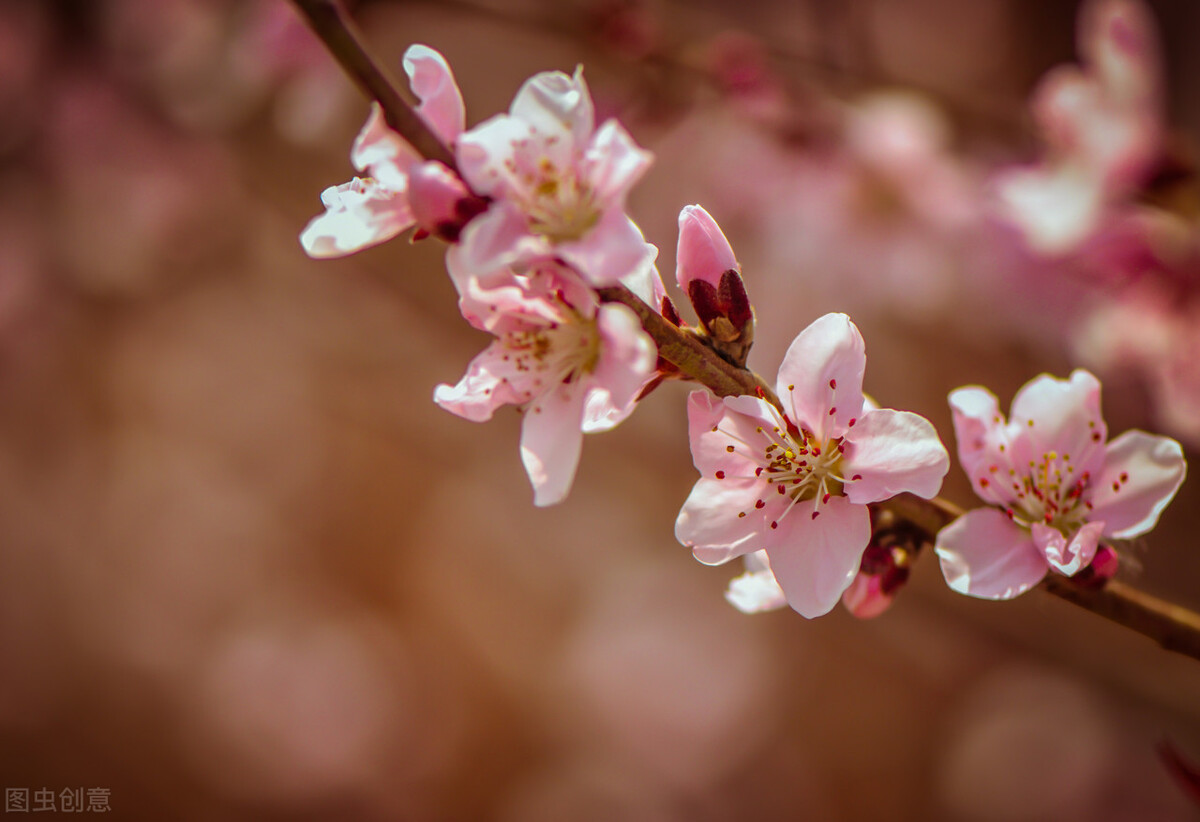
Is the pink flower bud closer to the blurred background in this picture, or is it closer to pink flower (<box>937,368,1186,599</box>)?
pink flower (<box>937,368,1186,599</box>)

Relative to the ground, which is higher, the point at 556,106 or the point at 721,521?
the point at 556,106

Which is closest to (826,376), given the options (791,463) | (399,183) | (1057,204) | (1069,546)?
(791,463)

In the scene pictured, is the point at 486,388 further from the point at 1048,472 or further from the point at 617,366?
the point at 1048,472

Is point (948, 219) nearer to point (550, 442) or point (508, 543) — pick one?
point (550, 442)

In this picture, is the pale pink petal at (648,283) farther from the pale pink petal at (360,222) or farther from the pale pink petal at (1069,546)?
the pale pink petal at (1069,546)

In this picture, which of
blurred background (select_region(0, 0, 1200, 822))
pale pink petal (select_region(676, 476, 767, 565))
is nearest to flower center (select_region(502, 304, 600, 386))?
pale pink petal (select_region(676, 476, 767, 565))
